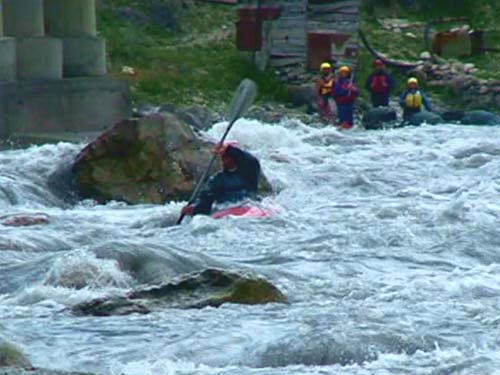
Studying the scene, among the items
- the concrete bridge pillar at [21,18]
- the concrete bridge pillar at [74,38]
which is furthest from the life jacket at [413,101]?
the concrete bridge pillar at [21,18]

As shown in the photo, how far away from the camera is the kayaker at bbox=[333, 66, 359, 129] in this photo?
28.8m

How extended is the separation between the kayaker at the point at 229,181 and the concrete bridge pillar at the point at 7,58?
7.37 metres

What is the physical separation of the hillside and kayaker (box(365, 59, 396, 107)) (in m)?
2.19

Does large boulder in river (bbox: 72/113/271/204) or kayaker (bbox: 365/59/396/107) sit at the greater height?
large boulder in river (bbox: 72/113/271/204)

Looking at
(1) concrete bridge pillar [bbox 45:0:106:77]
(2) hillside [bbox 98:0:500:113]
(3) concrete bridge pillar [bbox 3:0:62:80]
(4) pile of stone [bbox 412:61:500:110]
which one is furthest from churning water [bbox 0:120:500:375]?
(4) pile of stone [bbox 412:61:500:110]

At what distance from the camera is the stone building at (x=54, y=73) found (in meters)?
24.5

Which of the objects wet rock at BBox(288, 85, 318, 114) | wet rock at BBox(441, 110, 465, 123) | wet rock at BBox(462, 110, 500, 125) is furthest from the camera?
wet rock at BBox(288, 85, 318, 114)

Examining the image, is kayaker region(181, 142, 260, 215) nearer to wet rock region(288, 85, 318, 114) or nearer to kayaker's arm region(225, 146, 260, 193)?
kayaker's arm region(225, 146, 260, 193)

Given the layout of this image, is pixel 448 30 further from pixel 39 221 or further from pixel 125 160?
pixel 39 221

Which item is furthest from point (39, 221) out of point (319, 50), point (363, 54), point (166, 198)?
point (363, 54)

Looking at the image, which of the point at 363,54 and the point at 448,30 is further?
the point at 448,30

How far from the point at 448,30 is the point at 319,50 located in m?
6.54

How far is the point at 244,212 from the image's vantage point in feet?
57.2

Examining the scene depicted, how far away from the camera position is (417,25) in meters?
40.2
